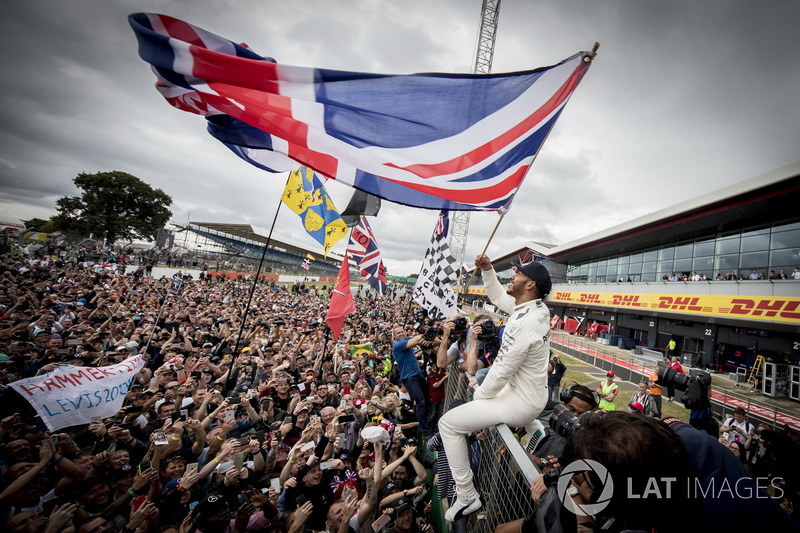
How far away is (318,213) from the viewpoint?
27.3ft

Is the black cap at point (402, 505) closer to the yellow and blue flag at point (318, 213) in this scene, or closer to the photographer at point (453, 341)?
the photographer at point (453, 341)

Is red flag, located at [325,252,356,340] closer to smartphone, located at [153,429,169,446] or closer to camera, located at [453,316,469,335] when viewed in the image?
smartphone, located at [153,429,169,446]

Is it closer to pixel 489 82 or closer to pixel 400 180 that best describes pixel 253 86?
pixel 400 180

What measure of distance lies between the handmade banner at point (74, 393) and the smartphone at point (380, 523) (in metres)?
3.69

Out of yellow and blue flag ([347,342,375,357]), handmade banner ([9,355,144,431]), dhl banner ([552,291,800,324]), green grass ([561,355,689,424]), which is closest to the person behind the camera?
handmade banner ([9,355,144,431])

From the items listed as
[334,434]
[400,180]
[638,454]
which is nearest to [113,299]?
[334,434]

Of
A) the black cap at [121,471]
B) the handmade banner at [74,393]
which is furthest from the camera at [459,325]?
the handmade banner at [74,393]

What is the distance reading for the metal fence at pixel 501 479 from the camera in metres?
1.76

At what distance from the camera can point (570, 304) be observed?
32.8 metres

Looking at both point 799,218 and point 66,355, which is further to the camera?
point 799,218

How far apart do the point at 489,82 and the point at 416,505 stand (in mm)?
4355

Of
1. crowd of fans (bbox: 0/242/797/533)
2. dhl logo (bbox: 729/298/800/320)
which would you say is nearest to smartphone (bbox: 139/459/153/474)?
crowd of fans (bbox: 0/242/797/533)

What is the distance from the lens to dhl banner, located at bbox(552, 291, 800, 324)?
13727 mm

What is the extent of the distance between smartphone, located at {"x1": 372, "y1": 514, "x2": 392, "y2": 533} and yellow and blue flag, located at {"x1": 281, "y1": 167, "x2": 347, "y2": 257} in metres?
6.29
